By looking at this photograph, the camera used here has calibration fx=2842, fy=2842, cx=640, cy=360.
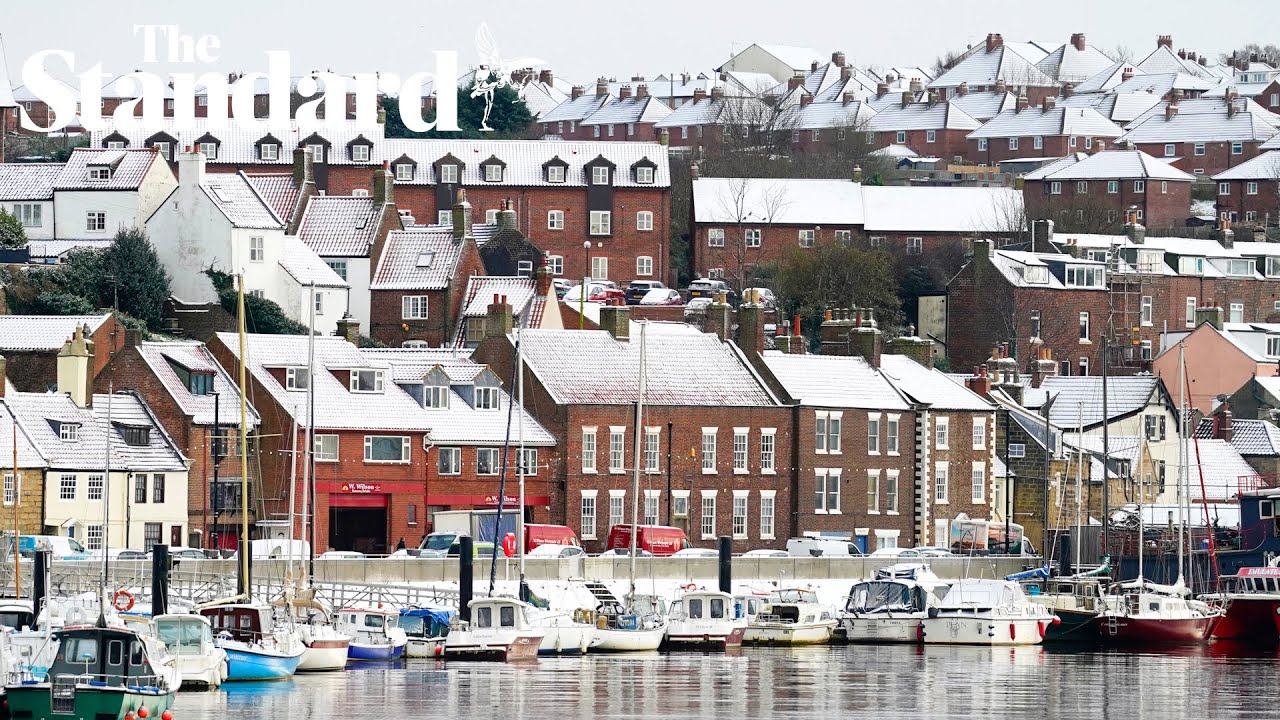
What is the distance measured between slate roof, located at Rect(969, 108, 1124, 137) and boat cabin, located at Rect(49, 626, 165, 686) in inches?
5876

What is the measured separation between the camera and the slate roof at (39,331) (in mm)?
91125

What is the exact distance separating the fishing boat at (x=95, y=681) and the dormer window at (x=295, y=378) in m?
35.5

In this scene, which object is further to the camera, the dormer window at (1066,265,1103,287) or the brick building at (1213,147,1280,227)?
the brick building at (1213,147,1280,227)

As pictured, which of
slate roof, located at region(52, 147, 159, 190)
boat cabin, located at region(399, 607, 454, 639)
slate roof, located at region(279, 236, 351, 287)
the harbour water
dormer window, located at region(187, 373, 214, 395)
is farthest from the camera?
slate roof, located at region(52, 147, 159, 190)

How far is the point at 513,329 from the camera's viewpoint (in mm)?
96188

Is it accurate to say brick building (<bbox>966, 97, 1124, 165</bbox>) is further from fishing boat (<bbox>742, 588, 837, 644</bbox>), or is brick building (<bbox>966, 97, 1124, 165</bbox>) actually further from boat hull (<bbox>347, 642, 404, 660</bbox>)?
boat hull (<bbox>347, 642, 404, 660</bbox>)

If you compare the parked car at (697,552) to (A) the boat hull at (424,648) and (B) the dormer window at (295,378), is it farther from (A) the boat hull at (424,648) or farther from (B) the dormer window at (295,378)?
(A) the boat hull at (424,648)

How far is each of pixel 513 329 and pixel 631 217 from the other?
44637mm

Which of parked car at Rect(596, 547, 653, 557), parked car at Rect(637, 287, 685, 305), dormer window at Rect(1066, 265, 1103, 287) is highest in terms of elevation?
dormer window at Rect(1066, 265, 1103, 287)

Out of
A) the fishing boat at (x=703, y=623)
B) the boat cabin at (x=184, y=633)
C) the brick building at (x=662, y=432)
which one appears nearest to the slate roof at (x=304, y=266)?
the brick building at (x=662, y=432)

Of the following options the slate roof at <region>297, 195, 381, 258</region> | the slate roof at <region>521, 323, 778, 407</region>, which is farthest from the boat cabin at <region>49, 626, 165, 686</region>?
the slate roof at <region>297, 195, 381, 258</region>

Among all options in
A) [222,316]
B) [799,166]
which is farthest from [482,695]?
[799,166]

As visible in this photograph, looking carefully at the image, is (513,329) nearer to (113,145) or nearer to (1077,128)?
(113,145)

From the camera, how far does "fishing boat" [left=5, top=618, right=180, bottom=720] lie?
50.6m
